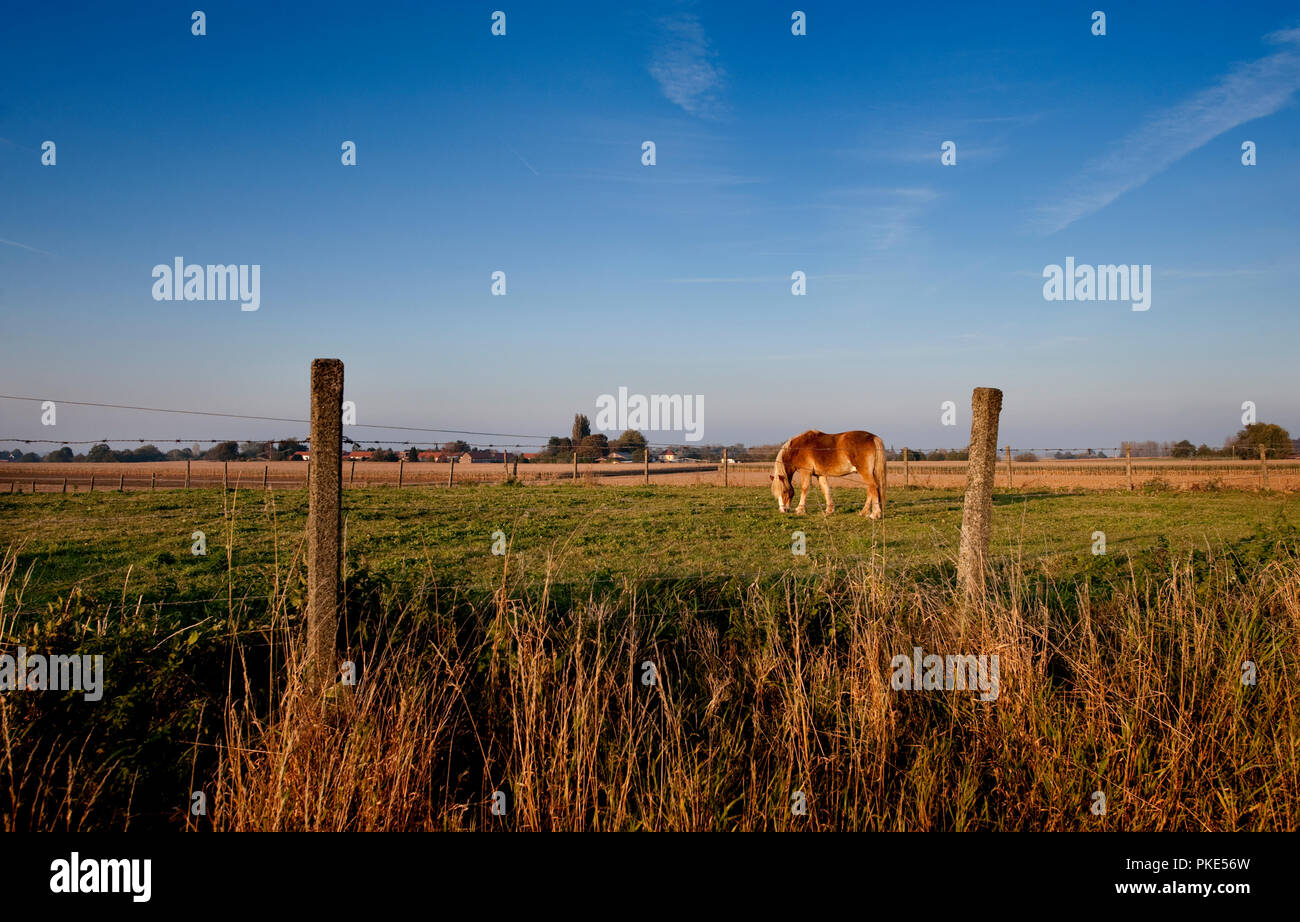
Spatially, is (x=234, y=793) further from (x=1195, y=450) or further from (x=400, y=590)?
(x=1195, y=450)

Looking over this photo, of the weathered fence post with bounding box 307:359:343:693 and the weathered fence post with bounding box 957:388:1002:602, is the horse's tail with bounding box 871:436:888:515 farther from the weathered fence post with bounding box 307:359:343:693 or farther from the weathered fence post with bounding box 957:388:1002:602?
the weathered fence post with bounding box 307:359:343:693

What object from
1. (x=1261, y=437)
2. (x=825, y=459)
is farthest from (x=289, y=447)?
(x=1261, y=437)

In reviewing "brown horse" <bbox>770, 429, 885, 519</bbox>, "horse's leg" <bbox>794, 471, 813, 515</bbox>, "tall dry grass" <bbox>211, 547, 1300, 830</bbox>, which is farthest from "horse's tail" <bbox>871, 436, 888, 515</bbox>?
"tall dry grass" <bbox>211, 547, 1300, 830</bbox>

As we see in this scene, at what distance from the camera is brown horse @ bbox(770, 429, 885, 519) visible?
55.7ft

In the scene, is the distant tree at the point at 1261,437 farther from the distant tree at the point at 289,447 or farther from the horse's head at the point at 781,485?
the distant tree at the point at 289,447

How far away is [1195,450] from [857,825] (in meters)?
59.8

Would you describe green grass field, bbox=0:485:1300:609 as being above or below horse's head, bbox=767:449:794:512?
below

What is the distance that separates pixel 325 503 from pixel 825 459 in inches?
592

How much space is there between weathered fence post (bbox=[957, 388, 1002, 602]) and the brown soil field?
39.6 ft

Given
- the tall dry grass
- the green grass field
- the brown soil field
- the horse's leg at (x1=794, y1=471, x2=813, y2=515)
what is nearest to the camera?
the tall dry grass

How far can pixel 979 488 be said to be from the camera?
5.11 meters

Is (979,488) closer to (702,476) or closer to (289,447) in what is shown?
(289,447)
